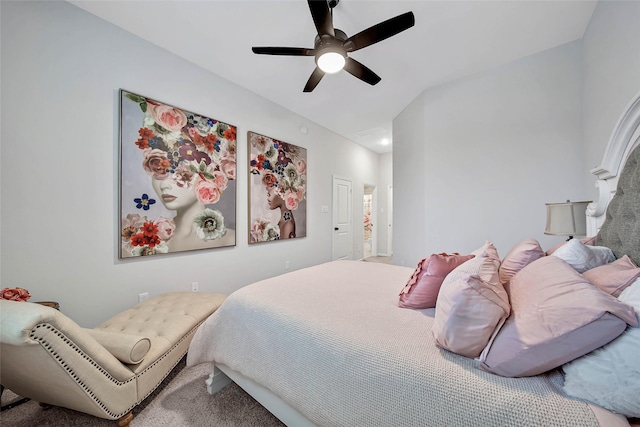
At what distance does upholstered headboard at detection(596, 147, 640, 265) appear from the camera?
40.9 inches

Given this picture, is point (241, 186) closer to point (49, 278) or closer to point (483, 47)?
point (49, 278)

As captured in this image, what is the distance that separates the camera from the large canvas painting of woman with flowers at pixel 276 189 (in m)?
3.10

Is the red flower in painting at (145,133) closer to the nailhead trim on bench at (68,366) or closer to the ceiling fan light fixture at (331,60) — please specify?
the ceiling fan light fixture at (331,60)

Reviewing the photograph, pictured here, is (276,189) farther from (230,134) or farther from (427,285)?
(427,285)

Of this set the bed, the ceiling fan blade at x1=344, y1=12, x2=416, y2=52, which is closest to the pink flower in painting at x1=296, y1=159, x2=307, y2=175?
the ceiling fan blade at x1=344, y1=12, x2=416, y2=52

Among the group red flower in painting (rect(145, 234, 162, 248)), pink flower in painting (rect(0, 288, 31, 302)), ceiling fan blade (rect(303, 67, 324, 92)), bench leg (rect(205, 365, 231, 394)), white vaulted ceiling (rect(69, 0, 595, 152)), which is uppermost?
white vaulted ceiling (rect(69, 0, 595, 152))

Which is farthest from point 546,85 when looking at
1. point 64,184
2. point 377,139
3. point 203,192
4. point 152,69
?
point 64,184

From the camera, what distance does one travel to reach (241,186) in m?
2.95

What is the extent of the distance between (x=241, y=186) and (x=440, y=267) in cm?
243

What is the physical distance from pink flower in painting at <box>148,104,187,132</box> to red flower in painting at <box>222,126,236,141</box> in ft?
1.46

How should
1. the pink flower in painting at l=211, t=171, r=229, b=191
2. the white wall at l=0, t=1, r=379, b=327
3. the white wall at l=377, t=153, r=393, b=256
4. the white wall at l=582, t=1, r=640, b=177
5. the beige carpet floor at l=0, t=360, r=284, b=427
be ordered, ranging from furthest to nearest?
the white wall at l=377, t=153, r=393, b=256, the pink flower in painting at l=211, t=171, r=229, b=191, the white wall at l=0, t=1, r=379, b=327, the white wall at l=582, t=1, r=640, b=177, the beige carpet floor at l=0, t=360, r=284, b=427

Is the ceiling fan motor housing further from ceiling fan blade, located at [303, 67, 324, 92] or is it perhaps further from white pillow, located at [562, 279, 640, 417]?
white pillow, located at [562, 279, 640, 417]

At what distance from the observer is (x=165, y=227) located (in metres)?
2.28

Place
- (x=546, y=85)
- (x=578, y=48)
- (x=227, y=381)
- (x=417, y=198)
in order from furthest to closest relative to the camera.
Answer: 1. (x=417, y=198)
2. (x=546, y=85)
3. (x=578, y=48)
4. (x=227, y=381)
